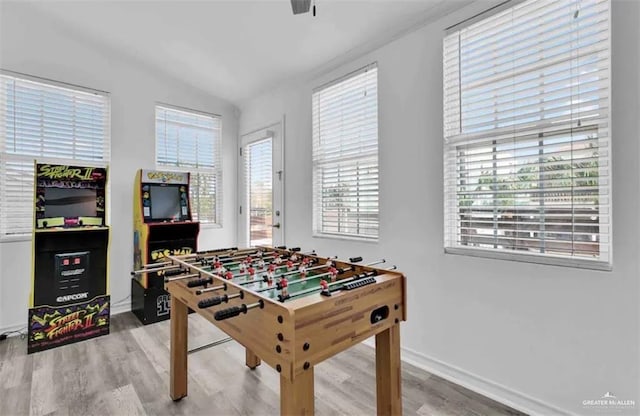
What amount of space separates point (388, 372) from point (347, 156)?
1.97 meters

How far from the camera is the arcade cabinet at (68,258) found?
2.61 metres

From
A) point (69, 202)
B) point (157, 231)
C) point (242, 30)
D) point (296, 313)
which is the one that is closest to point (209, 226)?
point (157, 231)

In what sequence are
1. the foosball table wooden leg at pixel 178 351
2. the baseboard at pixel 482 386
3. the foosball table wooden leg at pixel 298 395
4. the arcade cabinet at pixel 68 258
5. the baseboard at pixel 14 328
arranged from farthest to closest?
the baseboard at pixel 14 328 → the arcade cabinet at pixel 68 258 → the foosball table wooden leg at pixel 178 351 → the baseboard at pixel 482 386 → the foosball table wooden leg at pixel 298 395

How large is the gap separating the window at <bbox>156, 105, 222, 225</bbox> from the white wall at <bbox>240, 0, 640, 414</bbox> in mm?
2107

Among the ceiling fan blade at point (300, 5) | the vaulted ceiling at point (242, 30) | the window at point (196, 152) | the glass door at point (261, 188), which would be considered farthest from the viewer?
the window at point (196, 152)

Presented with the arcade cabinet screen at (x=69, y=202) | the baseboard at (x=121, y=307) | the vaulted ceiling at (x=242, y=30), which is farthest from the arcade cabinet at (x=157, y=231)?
the vaulted ceiling at (x=242, y=30)

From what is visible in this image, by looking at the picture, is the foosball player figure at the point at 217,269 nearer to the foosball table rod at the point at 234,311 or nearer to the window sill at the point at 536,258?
the foosball table rod at the point at 234,311

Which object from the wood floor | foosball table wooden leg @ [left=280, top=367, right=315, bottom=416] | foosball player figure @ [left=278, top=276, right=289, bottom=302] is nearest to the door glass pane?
the wood floor

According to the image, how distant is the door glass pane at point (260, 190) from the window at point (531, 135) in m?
2.32

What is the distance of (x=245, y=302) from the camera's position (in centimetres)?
135

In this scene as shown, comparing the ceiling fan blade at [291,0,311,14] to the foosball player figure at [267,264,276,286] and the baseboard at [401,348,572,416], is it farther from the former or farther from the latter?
the baseboard at [401,348,572,416]

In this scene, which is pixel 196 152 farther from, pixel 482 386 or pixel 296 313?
pixel 482 386

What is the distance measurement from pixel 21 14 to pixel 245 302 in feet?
12.4

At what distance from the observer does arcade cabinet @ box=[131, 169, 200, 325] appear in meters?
3.15
